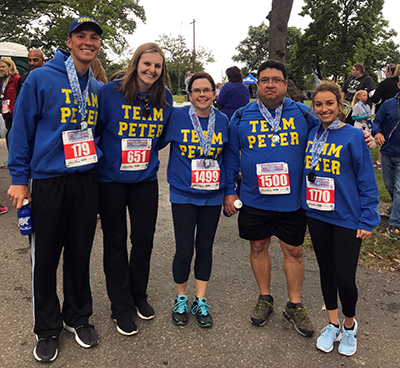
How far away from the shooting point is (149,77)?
8.53ft

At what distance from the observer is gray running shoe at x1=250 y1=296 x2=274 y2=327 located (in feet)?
9.43

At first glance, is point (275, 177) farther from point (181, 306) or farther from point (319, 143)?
point (181, 306)

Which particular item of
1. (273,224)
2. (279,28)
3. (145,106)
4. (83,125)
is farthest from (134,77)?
(279,28)

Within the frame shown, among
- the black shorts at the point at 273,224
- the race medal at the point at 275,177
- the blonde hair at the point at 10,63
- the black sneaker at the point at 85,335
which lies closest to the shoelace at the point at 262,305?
the black shorts at the point at 273,224

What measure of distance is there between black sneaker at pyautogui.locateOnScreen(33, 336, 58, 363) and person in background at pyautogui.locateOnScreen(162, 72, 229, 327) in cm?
90

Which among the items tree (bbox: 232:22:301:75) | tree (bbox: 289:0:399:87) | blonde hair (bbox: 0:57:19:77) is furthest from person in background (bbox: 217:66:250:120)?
tree (bbox: 232:22:301:75)

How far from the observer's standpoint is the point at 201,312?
291 centimetres

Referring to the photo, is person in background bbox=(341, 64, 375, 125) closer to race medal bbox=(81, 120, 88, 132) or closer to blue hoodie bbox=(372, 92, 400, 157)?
blue hoodie bbox=(372, 92, 400, 157)

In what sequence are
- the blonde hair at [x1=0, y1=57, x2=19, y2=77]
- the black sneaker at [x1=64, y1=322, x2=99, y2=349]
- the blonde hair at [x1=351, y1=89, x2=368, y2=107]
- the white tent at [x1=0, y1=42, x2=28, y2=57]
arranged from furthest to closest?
1. the white tent at [x1=0, y1=42, x2=28, y2=57]
2. the blonde hair at [x1=351, y1=89, x2=368, y2=107]
3. the blonde hair at [x1=0, y1=57, x2=19, y2=77]
4. the black sneaker at [x1=64, y1=322, x2=99, y2=349]

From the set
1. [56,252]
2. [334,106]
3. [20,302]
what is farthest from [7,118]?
[334,106]

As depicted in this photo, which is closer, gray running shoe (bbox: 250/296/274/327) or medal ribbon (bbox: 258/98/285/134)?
medal ribbon (bbox: 258/98/285/134)

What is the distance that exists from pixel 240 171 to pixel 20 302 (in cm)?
220

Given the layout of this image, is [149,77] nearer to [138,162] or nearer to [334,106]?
[138,162]

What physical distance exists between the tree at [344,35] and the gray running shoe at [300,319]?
3280 cm
